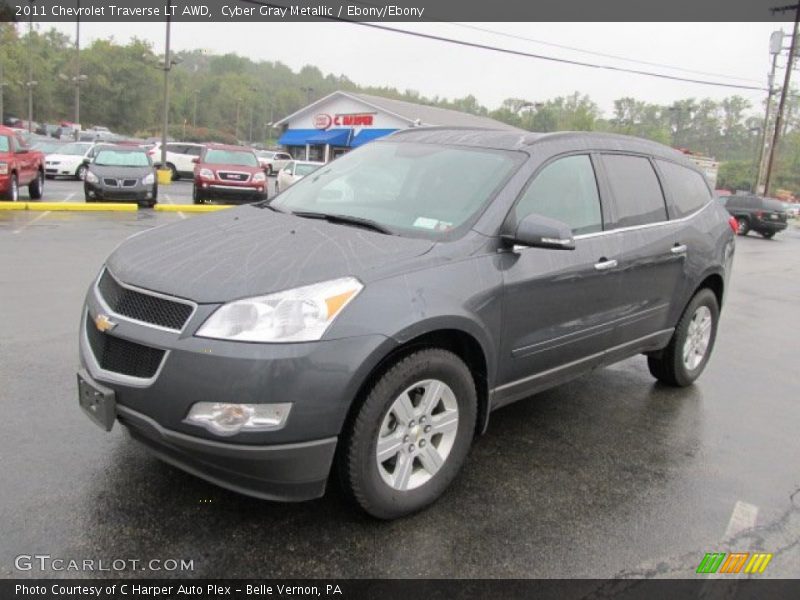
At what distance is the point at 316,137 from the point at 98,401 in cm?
4712

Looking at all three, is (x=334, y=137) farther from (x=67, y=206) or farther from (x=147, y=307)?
(x=147, y=307)

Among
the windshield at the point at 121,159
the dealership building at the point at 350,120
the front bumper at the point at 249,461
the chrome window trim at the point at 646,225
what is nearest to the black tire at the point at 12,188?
the windshield at the point at 121,159

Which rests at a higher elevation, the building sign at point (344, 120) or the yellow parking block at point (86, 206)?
the building sign at point (344, 120)

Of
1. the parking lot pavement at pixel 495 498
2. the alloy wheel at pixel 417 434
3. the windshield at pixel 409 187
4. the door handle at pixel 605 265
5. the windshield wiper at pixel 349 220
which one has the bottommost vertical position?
the parking lot pavement at pixel 495 498

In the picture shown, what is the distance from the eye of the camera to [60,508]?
292 cm

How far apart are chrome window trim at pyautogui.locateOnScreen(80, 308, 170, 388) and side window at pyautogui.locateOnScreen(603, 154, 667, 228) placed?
2.88 m

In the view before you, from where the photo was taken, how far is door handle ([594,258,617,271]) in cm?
388

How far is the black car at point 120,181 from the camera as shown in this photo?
15641 millimetres

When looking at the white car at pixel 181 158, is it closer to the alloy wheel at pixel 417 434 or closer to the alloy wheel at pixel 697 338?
the alloy wheel at pixel 697 338

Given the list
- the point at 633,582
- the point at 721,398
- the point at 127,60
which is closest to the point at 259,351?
the point at 633,582

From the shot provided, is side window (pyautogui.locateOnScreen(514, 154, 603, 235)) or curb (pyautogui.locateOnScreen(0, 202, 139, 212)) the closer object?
side window (pyautogui.locateOnScreen(514, 154, 603, 235))

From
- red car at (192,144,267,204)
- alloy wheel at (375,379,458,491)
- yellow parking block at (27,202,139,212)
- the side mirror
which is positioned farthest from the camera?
red car at (192,144,267,204)

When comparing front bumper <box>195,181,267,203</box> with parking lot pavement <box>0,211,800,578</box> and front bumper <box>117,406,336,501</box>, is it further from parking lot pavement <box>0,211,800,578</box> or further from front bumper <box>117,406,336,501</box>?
front bumper <box>117,406,336,501</box>

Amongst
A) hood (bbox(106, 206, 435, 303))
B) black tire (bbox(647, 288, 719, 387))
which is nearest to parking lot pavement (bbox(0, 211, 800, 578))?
black tire (bbox(647, 288, 719, 387))
